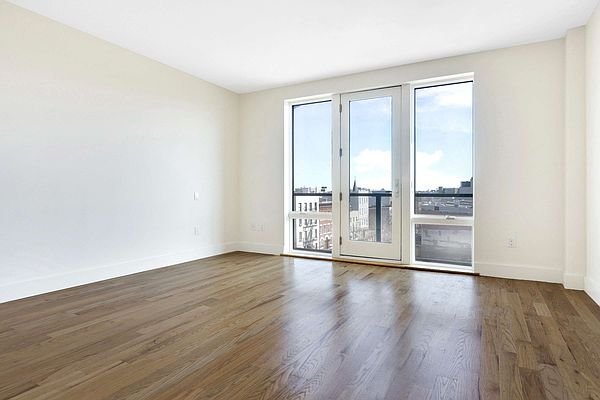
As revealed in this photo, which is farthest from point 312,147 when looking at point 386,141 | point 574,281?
point 574,281

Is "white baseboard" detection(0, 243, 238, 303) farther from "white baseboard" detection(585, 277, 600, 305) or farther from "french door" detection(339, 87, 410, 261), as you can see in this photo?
"white baseboard" detection(585, 277, 600, 305)

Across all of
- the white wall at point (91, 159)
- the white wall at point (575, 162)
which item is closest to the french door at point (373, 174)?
the white wall at point (575, 162)

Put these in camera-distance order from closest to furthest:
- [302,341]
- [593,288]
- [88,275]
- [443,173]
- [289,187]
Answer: [302,341] < [593,288] < [88,275] < [443,173] < [289,187]

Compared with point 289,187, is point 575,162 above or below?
above

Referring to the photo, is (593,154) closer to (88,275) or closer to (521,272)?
(521,272)

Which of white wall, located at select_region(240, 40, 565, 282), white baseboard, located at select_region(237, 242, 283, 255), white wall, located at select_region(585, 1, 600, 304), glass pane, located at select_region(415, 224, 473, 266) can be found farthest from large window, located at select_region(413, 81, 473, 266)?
white baseboard, located at select_region(237, 242, 283, 255)

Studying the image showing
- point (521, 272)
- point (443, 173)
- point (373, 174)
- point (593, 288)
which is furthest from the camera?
point (373, 174)

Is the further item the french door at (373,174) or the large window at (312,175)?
the large window at (312,175)

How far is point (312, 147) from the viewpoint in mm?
5559

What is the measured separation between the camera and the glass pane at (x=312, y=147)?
17.7 ft

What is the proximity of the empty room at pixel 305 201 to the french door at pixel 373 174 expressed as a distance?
0.10 feet

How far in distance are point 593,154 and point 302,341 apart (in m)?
3.25

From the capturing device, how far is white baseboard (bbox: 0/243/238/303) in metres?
3.16

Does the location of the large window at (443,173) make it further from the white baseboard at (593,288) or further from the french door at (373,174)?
the white baseboard at (593,288)
